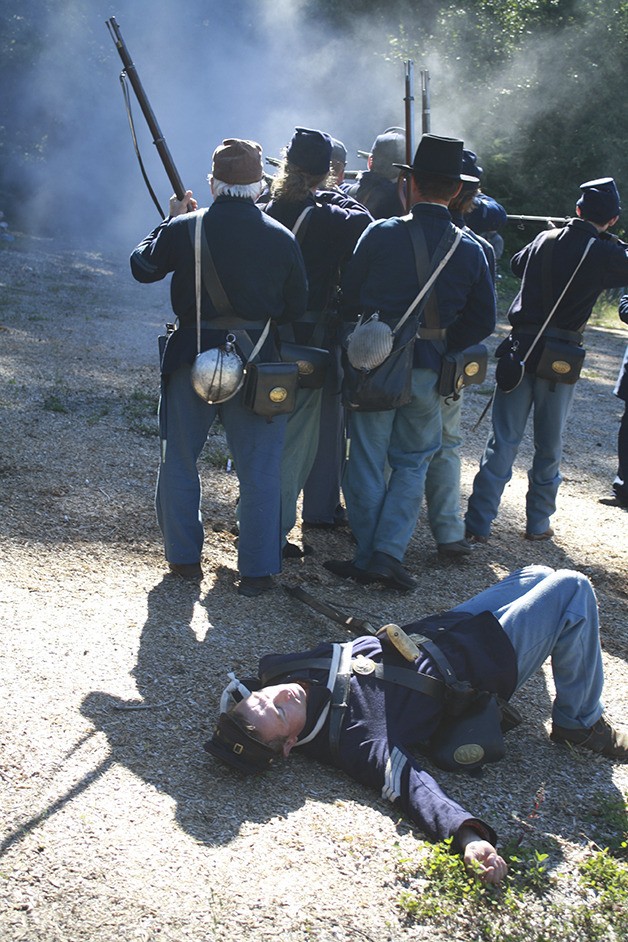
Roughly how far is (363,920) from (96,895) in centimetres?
71

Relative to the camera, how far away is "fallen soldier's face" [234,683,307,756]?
3326 millimetres

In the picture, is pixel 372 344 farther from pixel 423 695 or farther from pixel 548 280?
pixel 423 695

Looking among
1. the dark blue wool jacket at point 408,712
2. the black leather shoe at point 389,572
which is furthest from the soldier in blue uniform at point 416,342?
the dark blue wool jacket at point 408,712

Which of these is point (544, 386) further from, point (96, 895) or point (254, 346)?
point (96, 895)

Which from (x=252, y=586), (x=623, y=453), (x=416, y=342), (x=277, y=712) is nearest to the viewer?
(x=277, y=712)

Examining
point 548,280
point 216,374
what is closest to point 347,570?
point 216,374

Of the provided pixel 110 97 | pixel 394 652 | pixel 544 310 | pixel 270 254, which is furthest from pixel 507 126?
pixel 394 652

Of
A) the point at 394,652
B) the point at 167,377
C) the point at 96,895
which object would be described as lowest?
the point at 96,895

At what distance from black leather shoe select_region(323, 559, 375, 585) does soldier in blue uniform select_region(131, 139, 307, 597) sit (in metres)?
0.48

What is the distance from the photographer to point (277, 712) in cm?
335

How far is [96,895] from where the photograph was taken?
2.83m

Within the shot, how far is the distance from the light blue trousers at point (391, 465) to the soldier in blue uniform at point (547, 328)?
0.86m

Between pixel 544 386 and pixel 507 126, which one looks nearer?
pixel 544 386

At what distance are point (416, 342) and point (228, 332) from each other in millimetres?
980
